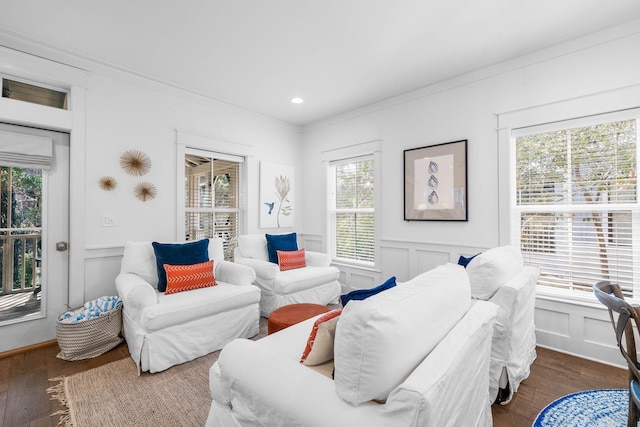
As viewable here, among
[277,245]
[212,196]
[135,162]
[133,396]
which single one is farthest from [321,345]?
[212,196]

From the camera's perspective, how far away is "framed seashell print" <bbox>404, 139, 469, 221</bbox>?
10.6ft

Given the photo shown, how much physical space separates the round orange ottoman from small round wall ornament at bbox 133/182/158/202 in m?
1.96

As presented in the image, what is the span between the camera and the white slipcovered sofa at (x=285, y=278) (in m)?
3.32

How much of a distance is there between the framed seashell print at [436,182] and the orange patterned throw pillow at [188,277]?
2.31 meters

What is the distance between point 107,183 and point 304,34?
2.36m

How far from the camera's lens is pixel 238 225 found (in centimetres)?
423

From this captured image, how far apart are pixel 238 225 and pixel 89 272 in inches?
68.5

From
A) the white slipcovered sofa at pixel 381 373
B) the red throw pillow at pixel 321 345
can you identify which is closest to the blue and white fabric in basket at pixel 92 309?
the white slipcovered sofa at pixel 381 373

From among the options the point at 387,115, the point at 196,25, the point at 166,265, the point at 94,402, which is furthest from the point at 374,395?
the point at 387,115

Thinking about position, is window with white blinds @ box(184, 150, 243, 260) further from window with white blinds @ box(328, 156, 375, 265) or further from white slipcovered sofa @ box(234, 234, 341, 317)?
window with white blinds @ box(328, 156, 375, 265)

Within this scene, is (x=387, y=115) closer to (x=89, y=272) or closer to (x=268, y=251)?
(x=268, y=251)

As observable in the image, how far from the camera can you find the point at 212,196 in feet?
12.9

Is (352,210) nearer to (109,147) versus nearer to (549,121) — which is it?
(549,121)

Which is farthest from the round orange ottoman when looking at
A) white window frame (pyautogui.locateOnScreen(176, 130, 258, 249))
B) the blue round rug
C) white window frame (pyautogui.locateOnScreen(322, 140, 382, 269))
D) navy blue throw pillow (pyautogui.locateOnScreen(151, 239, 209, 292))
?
white window frame (pyautogui.locateOnScreen(176, 130, 258, 249))
